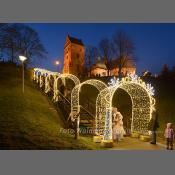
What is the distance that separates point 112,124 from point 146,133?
2.01 meters

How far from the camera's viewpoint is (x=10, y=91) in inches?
751

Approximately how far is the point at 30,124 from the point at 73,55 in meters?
7.15

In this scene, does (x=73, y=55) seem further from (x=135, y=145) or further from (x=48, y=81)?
(x=135, y=145)

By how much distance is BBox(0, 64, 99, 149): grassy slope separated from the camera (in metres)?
12.6

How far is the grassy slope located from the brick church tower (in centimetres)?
261

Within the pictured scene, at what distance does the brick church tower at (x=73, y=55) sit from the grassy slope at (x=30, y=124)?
261 cm

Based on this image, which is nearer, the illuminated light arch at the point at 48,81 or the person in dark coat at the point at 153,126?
the person in dark coat at the point at 153,126

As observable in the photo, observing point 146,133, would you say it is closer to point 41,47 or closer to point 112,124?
point 112,124

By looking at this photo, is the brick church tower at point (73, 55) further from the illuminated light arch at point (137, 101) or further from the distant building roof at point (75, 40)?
the illuminated light arch at point (137, 101)

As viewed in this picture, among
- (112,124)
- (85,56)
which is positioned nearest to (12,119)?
(112,124)

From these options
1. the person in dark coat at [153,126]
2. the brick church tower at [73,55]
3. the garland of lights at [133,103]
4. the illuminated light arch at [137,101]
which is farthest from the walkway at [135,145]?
the brick church tower at [73,55]

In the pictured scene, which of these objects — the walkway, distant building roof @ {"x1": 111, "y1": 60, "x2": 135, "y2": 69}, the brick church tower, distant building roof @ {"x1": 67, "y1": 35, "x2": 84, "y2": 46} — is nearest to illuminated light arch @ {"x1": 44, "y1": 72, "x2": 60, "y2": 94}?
the brick church tower

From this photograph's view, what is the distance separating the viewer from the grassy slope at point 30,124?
1262 cm

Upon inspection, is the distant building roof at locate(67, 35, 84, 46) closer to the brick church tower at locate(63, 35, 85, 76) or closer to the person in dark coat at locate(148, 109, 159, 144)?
the brick church tower at locate(63, 35, 85, 76)
